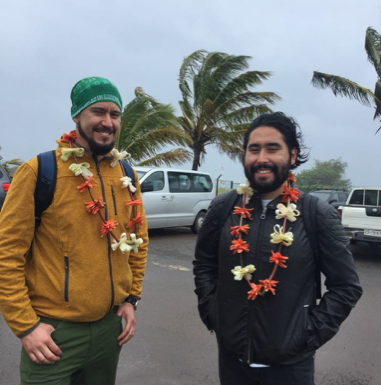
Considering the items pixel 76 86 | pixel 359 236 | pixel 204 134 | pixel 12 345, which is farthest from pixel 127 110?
pixel 76 86

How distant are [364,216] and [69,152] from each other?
7.99 meters

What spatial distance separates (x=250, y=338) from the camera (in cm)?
162

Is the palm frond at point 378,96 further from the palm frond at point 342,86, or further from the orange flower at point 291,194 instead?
the orange flower at point 291,194

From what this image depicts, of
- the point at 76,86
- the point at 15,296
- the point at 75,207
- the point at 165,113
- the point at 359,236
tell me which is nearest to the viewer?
the point at 15,296

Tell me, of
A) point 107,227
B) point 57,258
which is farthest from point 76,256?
point 107,227

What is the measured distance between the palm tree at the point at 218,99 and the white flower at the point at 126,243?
13901 mm

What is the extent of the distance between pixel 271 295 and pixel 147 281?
4.30 meters

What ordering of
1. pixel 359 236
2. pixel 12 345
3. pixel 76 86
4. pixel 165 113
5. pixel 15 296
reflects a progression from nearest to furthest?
1. pixel 15 296
2. pixel 76 86
3. pixel 12 345
4. pixel 359 236
5. pixel 165 113

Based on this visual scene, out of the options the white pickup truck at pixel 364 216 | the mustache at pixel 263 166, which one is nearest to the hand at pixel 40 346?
the mustache at pixel 263 166

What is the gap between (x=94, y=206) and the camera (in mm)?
1704

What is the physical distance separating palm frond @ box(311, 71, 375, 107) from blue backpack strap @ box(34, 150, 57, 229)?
14.5 m

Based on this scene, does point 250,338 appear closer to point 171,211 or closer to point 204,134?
point 171,211

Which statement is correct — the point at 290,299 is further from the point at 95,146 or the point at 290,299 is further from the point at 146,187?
the point at 146,187

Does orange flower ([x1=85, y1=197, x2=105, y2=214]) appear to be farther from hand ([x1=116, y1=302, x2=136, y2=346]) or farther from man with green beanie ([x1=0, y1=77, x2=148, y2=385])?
hand ([x1=116, y1=302, x2=136, y2=346])
